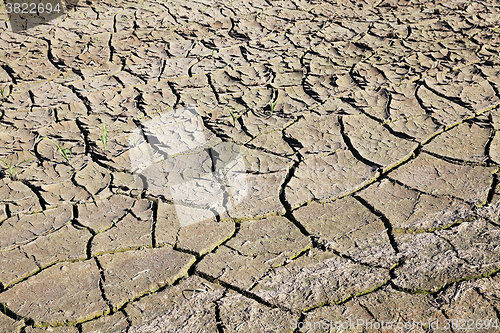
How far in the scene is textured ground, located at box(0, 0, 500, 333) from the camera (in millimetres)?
1903

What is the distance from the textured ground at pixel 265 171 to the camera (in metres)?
1.90

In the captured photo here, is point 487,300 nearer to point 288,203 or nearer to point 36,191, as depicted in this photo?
point 288,203

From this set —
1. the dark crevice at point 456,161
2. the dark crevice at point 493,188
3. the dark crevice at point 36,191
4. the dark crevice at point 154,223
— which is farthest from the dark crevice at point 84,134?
the dark crevice at point 493,188

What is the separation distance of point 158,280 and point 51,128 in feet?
4.99

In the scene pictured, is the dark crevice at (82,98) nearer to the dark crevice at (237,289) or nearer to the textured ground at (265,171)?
the textured ground at (265,171)

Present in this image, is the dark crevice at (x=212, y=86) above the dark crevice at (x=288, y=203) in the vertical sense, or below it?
below

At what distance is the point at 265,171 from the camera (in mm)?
2572

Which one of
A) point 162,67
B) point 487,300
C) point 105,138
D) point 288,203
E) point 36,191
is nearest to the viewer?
point 487,300

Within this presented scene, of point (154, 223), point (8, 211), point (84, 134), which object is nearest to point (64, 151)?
point (84, 134)

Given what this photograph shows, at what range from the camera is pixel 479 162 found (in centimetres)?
250

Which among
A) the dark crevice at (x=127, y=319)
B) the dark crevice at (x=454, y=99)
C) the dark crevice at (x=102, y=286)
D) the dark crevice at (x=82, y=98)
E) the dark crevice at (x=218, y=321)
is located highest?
the dark crevice at (x=454, y=99)

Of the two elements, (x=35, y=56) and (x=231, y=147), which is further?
(x=35, y=56)

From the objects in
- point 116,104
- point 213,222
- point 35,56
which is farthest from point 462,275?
point 35,56

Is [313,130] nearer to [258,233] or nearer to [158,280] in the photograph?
[258,233]
